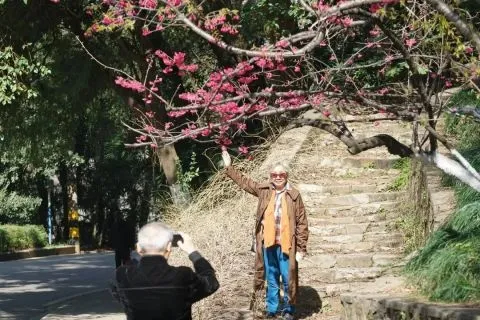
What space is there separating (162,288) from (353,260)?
773cm

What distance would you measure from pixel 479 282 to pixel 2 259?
3025 cm

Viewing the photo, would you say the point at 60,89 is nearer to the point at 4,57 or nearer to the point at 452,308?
the point at 4,57

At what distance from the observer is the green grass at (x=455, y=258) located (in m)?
8.28

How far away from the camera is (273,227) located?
34.4 feet

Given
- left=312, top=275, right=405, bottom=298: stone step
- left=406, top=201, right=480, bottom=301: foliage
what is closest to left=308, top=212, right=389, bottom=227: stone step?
left=312, top=275, right=405, bottom=298: stone step

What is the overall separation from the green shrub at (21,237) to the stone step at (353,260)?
89.8 feet

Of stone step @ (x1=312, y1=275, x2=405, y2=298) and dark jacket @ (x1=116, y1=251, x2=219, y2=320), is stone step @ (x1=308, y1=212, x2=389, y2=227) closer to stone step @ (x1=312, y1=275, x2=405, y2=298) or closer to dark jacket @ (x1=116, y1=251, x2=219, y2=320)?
stone step @ (x1=312, y1=275, x2=405, y2=298)

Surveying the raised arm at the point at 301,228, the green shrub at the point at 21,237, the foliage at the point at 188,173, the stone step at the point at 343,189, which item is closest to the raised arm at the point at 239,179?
the raised arm at the point at 301,228

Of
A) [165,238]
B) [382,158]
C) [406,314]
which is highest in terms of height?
[382,158]

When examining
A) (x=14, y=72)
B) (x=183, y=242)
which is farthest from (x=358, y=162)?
(x=183, y=242)

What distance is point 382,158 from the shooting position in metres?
15.8

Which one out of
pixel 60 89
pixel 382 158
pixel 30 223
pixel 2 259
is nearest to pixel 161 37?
pixel 60 89

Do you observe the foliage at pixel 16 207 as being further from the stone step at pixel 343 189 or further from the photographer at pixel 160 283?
the photographer at pixel 160 283

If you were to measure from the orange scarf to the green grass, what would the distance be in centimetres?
135
